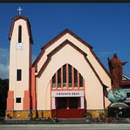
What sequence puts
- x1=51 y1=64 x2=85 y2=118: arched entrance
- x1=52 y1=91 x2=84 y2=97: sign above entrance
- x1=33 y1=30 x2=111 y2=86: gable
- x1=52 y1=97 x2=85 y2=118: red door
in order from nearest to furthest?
x1=52 y1=97 x2=85 y2=118: red door < x1=51 y1=64 x2=85 y2=118: arched entrance < x1=52 y1=91 x2=84 y2=97: sign above entrance < x1=33 y1=30 x2=111 y2=86: gable

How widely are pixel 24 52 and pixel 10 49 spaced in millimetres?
2208

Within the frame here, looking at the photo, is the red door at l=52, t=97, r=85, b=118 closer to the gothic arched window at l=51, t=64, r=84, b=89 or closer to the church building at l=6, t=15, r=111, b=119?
the church building at l=6, t=15, r=111, b=119

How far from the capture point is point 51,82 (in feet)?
133

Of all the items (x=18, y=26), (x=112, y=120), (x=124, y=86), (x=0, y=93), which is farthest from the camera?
(x=124, y=86)

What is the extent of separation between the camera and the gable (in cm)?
4272

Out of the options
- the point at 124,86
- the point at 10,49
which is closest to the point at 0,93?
the point at 10,49

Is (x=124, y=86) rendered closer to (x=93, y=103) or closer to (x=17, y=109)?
(x=93, y=103)

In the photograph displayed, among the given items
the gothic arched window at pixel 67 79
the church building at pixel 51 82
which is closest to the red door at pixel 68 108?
the church building at pixel 51 82

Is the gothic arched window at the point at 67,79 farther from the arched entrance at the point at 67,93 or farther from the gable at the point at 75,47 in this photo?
the gable at the point at 75,47

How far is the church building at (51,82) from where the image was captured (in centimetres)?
3891

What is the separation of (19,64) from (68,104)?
30.9 feet

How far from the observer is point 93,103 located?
40094mm

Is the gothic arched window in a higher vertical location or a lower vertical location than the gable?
lower

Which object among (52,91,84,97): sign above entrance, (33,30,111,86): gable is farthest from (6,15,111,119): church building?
(33,30,111,86): gable
